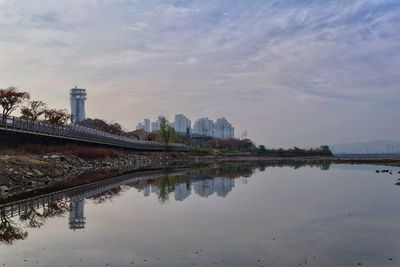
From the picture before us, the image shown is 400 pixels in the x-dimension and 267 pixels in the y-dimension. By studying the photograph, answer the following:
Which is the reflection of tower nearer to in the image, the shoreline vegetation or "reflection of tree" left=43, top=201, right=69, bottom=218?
"reflection of tree" left=43, top=201, right=69, bottom=218

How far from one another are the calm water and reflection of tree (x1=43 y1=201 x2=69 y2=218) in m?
0.05

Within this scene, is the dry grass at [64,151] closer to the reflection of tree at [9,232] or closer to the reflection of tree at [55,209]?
the reflection of tree at [55,209]

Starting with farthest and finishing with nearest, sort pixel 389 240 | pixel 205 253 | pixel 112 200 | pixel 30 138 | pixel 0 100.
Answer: pixel 0 100 → pixel 30 138 → pixel 112 200 → pixel 389 240 → pixel 205 253

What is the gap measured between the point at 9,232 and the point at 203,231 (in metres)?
7.68

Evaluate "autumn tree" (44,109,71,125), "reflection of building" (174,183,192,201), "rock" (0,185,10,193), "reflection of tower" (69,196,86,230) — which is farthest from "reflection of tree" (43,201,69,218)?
"autumn tree" (44,109,71,125)

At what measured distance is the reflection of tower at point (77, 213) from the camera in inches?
779

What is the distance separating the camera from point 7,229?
18875 mm

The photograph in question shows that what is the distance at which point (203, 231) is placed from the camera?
59.0 feet

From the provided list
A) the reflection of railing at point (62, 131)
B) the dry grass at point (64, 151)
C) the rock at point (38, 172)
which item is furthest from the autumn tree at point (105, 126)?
the rock at point (38, 172)

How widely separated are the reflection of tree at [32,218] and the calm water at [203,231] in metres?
0.05

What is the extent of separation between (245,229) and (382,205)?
435 inches

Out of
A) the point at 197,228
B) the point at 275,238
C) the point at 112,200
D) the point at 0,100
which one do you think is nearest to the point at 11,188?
the point at 112,200

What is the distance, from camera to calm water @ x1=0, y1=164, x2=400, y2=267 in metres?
13.7

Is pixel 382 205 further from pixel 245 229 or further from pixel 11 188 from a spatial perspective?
pixel 11 188
